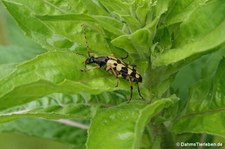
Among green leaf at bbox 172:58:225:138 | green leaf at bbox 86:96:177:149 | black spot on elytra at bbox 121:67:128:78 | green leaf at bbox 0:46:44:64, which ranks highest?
green leaf at bbox 0:46:44:64

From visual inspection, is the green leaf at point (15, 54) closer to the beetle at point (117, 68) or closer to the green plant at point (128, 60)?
the green plant at point (128, 60)

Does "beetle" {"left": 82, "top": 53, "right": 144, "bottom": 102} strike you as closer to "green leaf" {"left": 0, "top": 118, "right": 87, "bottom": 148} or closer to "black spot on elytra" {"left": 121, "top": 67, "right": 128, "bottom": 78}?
"black spot on elytra" {"left": 121, "top": 67, "right": 128, "bottom": 78}

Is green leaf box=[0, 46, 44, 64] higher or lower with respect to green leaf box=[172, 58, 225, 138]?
higher

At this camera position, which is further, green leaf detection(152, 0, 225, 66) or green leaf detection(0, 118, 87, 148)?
green leaf detection(0, 118, 87, 148)

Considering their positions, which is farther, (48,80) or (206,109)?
(206,109)

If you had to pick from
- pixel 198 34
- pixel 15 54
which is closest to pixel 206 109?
pixel 198 34

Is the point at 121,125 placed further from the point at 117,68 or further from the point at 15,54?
the point at 15,54

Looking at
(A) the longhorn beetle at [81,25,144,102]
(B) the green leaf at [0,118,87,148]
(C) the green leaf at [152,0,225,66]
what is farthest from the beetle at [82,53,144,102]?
(B) the green leaf at [0,118,87,148]

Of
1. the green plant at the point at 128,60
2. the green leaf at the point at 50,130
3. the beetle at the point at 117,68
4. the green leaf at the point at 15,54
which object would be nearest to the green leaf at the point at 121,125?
the green plant at the point at 128,60
